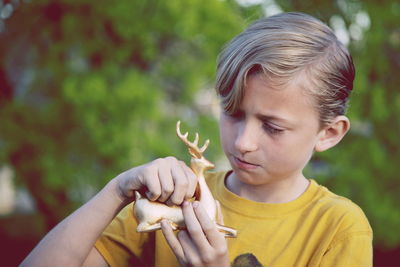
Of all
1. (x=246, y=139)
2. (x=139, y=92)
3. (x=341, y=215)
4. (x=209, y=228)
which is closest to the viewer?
(x=209, y=228)

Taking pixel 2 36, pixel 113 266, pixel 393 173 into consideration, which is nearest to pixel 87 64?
pixel 2 36

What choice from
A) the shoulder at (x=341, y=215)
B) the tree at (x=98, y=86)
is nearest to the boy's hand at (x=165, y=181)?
the shoulder at (x=341, y=215)

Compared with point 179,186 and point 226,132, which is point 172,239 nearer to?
point 179,186

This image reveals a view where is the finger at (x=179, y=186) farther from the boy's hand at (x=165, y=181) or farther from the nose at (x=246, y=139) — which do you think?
the nose at (x=246, y=139)

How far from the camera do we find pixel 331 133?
212cm

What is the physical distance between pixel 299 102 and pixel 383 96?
435 cm

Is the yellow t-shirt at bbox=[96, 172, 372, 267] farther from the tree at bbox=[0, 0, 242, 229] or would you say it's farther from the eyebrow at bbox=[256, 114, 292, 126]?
the tree at bbox=[0, 0, 242, 229]

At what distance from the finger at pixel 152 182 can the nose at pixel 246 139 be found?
1.03ft

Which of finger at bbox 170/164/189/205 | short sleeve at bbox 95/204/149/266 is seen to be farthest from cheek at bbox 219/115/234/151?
short sleeve at bbox 95/204/149/266

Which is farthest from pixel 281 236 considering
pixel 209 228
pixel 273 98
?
pixel 273 98

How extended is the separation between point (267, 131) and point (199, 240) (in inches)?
18.6

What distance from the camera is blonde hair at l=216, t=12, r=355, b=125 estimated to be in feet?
6.06

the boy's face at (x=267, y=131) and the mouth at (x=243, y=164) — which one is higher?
the boy's face at (x=267, y=131)

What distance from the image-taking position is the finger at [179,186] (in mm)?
1680
